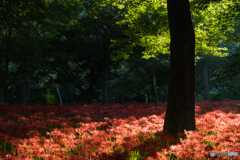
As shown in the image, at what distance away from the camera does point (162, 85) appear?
67.0 feet

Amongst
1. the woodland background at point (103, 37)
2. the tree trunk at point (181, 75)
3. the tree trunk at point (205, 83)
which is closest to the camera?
the tree trunk at point (181, 75)

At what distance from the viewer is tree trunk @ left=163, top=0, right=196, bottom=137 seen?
5176 mm

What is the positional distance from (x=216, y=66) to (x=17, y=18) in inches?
956

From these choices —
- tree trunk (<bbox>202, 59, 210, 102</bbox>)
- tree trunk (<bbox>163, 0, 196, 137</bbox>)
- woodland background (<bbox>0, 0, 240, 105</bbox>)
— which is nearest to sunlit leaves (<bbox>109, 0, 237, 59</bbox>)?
woodland background (<bbox>0, 0, 240, 105</bbox>)

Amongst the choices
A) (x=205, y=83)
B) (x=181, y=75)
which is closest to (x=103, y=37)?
(x=181, y=75)

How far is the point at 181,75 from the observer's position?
524cm

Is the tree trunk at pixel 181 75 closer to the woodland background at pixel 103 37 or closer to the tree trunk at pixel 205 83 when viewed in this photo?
the woodland background at pixel 103 37

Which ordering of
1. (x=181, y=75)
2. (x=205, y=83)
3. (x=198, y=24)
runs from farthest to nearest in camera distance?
(x=205, y=83) → (x=198, y=24) → (x=181, y=75)

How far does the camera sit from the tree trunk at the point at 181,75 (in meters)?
5.18

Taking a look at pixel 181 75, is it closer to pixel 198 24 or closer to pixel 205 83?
pixel 198 24

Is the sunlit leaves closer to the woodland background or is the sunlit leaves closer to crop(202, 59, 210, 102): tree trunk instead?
the woodland background

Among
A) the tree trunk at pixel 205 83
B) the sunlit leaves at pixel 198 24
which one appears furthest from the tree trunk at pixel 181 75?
the tree trunk at pixel 205 83

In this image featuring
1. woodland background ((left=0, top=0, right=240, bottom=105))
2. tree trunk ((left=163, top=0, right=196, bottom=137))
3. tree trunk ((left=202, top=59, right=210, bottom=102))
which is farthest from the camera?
tree trunk ((left=202, top=59, right=210, bottom=102))

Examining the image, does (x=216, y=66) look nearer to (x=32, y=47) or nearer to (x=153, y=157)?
(x=32, y=47)
